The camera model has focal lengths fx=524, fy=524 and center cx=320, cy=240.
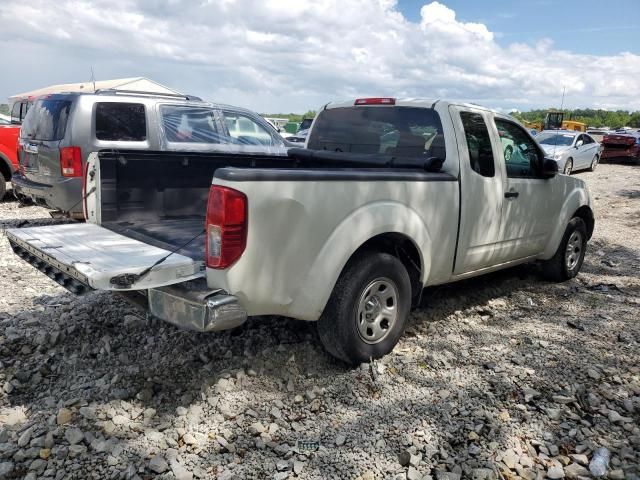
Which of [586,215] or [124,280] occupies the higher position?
[124,280]

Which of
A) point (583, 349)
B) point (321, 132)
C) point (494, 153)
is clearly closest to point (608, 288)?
point (583, 349)

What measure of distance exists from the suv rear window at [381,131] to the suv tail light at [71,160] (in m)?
3.56

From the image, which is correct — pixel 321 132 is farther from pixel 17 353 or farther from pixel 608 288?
pixel 608 288

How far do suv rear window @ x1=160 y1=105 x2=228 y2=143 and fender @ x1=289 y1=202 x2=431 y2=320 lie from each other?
5.15 m

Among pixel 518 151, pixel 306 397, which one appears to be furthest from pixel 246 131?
pixel 306 397

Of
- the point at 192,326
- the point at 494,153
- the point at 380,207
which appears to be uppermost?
the point at 494,153

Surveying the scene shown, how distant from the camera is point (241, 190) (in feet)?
9.03

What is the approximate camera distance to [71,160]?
6.95m

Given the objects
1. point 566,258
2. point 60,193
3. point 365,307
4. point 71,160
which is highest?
point 71,160

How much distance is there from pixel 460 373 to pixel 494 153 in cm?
198

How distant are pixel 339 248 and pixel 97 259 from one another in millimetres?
1404

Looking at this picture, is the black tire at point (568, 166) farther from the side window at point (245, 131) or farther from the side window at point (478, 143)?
the side window at point (478, 143)

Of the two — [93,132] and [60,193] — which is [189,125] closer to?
[93,132]

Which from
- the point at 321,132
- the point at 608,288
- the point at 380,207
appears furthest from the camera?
the point at 608,288
